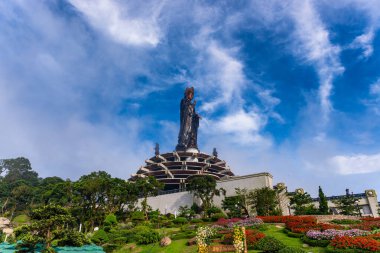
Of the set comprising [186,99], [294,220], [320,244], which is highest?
[186,99]

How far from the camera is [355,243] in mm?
19609

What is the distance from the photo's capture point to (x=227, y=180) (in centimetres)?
5666

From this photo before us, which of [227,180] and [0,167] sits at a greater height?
[0,167]

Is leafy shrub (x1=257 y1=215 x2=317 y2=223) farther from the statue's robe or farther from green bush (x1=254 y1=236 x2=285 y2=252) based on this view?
the statue's robe

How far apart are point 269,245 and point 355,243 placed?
17.6ft

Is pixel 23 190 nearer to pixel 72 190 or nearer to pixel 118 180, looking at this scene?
pixel 72 190

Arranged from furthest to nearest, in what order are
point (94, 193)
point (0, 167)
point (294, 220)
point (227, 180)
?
1. point (0, 167)
2. point (227, 180)
3. point (94, 193)
4. point (294, 220)

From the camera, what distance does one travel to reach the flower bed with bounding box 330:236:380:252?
61.6 feet

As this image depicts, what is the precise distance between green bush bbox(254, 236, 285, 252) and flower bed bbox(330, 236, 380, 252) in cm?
350

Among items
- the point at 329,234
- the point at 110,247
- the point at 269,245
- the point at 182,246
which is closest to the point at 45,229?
the point at 110,247

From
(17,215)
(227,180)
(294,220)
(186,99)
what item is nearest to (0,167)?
(17,215)

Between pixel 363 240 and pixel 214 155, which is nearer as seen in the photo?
pixel 363 240

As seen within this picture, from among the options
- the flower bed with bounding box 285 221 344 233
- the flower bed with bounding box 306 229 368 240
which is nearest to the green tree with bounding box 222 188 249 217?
the flower bed with bounding box 285 221 344 233

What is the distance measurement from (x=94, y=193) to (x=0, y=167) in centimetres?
7418
